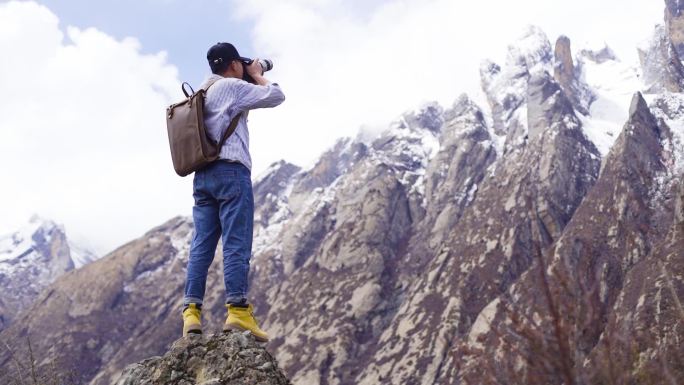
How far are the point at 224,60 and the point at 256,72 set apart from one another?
431 millimetres

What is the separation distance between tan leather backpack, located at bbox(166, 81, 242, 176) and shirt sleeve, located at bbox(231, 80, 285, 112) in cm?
15

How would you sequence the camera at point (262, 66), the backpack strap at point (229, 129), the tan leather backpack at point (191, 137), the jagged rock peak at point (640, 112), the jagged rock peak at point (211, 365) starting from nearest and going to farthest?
1. the jagged rock peak at point (211, 365)
2. the tan leather backpack at point (191, 137)
3. the backpack strap at point (229, 129)
4. the camera at point (262, 66)
5. the jagged rock peak at point (640, 112)

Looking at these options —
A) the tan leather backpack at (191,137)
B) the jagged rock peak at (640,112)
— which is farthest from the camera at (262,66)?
the jagged rock peak at (640,112)

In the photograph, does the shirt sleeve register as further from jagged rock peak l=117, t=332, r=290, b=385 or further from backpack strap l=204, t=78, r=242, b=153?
jagged rock peak l=117, t=332, r=290, b=385

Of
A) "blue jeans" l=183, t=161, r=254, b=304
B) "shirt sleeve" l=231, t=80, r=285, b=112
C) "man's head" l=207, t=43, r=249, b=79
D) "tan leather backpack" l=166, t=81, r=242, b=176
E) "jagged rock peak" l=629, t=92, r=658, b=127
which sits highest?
"jagged rock peak" l=629, t=92, r=658, b=127

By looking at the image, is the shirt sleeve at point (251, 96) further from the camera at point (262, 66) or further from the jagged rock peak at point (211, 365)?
the jagged rock peak at point (211, 365)

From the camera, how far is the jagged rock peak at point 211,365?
6.41 metres

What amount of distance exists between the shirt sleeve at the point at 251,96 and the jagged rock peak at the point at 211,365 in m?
2.72

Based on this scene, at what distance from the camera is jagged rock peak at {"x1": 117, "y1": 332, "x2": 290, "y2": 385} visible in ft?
21.0

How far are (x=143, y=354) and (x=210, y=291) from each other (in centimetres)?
2875

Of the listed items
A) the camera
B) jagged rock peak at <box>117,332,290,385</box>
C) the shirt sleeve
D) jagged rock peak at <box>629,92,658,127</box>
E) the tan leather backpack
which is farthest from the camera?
jagged rock peak at <box>629,92,658,127</box>

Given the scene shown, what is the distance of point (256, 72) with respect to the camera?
7.85 meters

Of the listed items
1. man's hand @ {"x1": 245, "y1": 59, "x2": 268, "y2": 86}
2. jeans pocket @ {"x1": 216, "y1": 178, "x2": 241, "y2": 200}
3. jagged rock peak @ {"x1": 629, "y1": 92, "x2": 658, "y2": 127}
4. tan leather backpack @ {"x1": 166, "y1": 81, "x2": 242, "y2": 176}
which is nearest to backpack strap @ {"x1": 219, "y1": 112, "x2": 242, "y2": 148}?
tan leather backpack @ {"x1": 166, "y1": 81, "x2": 242, "y2": 176}

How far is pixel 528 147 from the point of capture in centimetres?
18775
